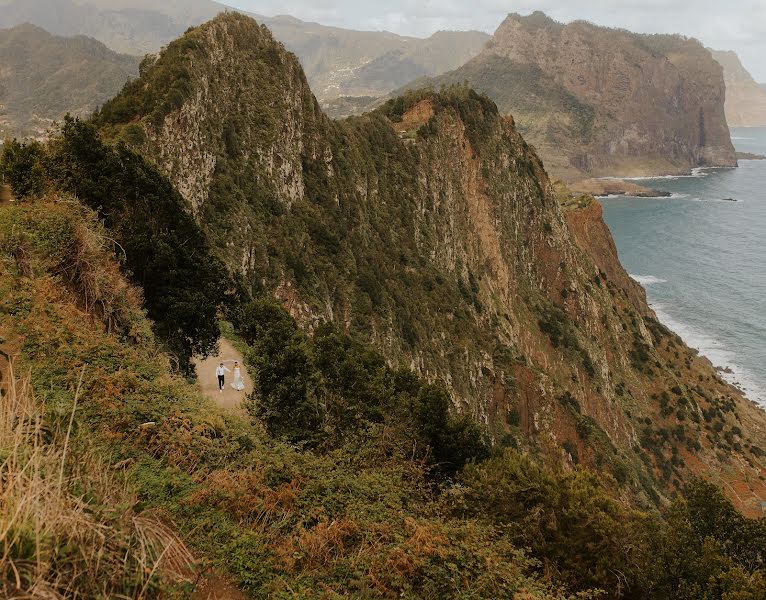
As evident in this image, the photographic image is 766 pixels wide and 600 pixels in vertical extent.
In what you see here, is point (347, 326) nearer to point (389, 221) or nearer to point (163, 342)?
point (389, 221)

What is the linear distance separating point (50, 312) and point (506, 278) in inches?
2516

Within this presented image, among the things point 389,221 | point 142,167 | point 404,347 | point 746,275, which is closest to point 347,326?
point 404,347

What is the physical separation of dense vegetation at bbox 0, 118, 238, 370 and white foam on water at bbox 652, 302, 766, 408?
102715 mm

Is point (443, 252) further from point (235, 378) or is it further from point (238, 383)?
point (238, 383)

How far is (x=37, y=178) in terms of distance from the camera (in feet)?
61.2

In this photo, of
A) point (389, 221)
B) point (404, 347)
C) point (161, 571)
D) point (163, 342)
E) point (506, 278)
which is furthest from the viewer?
point (506, 278)

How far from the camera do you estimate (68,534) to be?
17.2ft

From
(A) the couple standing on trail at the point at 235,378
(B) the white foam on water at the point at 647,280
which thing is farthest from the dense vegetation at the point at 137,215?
(B) the white foam on water at the point at 647,280

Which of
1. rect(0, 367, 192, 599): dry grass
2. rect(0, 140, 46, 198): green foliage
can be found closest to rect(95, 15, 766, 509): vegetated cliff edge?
rect(0, 140, 46, 198): green foliage

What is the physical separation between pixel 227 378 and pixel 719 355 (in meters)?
111

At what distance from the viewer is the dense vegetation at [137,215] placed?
19062 millimetres

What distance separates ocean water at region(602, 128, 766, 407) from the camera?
352 ft

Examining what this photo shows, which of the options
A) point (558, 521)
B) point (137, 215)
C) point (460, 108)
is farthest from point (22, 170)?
point (460, 108)

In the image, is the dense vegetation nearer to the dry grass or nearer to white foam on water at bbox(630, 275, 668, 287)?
the dry grass
